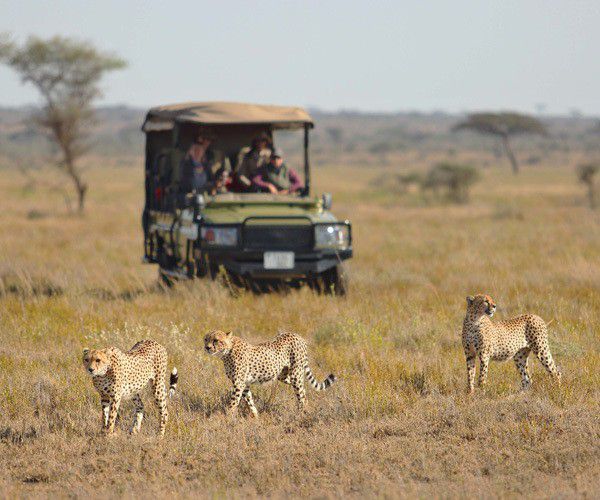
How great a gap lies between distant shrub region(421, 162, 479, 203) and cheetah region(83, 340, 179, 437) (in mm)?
30411

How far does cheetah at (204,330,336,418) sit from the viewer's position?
6.54 m

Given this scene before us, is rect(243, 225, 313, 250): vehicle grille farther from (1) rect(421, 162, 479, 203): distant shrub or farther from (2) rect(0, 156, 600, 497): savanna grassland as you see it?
(1) rect(421, 162, 479, 203): distant shrub

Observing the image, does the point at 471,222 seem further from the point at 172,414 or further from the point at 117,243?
the point at 172,414

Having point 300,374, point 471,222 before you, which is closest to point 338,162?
point 471,222

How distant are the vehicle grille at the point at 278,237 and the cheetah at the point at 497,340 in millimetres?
4317

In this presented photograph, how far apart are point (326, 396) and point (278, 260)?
4.26 metres

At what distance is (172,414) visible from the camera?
6.95m

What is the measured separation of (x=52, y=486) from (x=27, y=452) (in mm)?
613

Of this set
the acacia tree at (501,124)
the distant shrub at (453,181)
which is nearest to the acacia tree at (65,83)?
the distant shrub at (453,181)

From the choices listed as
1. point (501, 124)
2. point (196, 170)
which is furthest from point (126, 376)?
point (501, 124)

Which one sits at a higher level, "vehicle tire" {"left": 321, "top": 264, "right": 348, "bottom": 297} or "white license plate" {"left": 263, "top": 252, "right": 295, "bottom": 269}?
"white license plate" {"left": 263, "top": 252, "right": 295, "bottom": 269}

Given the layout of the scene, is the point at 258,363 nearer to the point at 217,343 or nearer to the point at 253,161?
the point at 217,343

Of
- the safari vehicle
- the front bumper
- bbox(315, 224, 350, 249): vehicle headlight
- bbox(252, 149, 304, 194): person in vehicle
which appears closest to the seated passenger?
the safari vehicle

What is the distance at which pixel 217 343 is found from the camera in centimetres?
644
